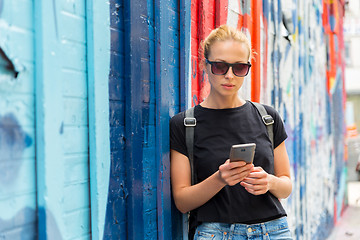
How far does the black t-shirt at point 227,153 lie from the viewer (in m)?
2.31

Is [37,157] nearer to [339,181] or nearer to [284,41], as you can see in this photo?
[284,41]

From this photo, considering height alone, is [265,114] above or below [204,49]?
below

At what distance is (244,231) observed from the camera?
229 cm

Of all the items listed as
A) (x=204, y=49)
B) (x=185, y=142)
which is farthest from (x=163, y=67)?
(x=185, y=142)

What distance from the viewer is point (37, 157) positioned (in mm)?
1637

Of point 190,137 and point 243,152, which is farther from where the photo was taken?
point 190,137

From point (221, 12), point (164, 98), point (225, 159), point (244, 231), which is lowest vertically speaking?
point (244, 231)

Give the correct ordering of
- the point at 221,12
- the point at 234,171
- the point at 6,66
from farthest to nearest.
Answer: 1. the point at 221,12
2. the point at 234,171
3. the point at 6,66

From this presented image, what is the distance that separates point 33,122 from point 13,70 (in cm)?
20

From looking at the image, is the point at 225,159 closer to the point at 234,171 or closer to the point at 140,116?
the point at 234,171

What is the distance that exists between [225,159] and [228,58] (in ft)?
1.70

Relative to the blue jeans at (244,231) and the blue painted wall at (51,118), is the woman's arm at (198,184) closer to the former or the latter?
the blue jeans at (244,231)

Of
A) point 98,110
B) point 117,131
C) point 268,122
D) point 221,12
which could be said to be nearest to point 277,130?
point 268,122

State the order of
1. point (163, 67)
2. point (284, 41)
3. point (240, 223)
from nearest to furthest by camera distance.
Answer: point (240, 223) < point (163, 67) < point (284, 41)
